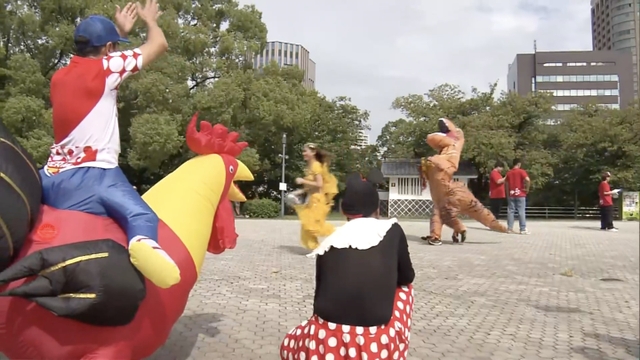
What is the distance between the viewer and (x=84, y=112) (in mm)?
2969

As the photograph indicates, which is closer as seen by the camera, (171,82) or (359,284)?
(359,284)

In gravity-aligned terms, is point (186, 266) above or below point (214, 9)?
below

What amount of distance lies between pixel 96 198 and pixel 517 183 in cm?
1378

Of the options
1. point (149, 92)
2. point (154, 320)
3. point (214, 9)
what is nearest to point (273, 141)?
point (214, 9)

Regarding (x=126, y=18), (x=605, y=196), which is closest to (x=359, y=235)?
(x=126, y=18)

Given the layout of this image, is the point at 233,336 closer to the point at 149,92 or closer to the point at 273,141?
the point at 149,92

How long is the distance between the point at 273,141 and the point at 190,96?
771 cm

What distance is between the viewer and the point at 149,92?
22.3 meters

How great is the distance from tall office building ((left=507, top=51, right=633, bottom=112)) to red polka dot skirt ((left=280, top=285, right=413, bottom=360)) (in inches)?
3932

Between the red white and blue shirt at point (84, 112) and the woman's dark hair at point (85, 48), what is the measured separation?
8 cm

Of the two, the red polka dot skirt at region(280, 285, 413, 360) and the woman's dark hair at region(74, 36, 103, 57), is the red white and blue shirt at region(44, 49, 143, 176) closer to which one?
the woman's dark hair at region(74, 36, 103, 57)

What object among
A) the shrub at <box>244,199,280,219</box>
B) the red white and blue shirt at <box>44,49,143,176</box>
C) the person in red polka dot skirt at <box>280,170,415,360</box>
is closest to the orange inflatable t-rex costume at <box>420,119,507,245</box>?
the person in red polka dot skirt at <box>280,170,415,360</box>

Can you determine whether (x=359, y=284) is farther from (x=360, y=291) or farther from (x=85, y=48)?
(x=85, y=48)

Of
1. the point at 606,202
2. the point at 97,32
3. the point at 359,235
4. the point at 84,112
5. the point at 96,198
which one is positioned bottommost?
the point at 359,235
